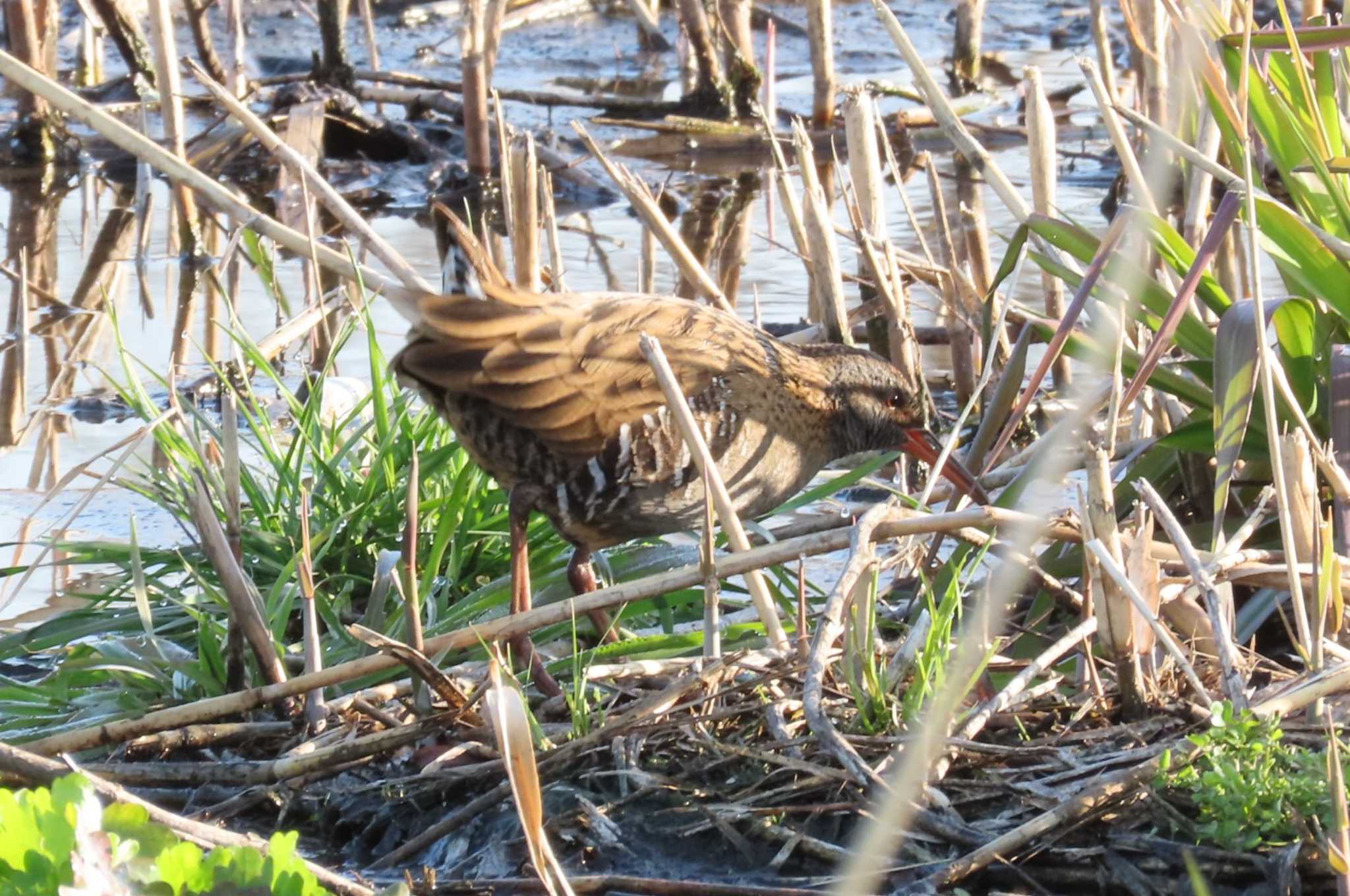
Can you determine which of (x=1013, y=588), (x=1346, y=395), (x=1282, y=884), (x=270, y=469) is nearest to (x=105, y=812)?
(x=1013, y=588)

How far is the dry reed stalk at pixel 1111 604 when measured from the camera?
2.44 metres

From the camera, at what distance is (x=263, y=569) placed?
11.6 feet

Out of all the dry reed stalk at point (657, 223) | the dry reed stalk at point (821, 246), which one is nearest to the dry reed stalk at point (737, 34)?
the dry reed stalk at point (821, 246)

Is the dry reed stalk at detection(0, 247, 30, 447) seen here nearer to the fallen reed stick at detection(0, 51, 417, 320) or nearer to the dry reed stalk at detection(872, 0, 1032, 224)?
the fallen reed stick at detection(0, 51, 417, 320)

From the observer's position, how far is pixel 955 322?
14.9 feet

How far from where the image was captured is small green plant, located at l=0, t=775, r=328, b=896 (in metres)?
1.84

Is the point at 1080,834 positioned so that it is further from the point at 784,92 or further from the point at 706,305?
the point at 784,92

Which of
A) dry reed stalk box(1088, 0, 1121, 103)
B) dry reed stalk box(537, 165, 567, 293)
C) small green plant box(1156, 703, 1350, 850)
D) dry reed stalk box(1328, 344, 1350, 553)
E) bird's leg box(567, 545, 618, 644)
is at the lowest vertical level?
bird's leg box(567, 545, 618, 644)

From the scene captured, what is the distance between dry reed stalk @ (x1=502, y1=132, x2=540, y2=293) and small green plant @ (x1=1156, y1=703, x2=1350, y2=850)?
205 cm

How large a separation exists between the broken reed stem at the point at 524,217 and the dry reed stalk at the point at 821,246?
0.61 meters

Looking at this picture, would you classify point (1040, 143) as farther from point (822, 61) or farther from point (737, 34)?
point (737, 34)

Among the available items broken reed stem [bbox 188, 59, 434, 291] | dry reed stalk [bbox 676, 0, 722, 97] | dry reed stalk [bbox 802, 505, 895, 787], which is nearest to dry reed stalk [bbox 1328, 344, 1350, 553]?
dry reed stalk [bbox 802, 505, 895, 787]

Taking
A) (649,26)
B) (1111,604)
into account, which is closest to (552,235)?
(1111,604)

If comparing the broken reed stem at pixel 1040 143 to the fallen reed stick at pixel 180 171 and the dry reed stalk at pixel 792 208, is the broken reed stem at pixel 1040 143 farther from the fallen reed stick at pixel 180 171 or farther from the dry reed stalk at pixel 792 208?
the fallen reed stick at pixel 180 171
